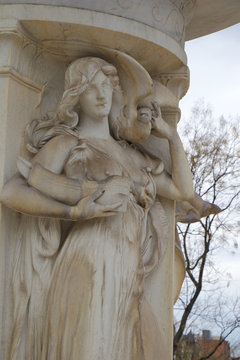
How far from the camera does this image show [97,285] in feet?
15.9

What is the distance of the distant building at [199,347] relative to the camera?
575 inches

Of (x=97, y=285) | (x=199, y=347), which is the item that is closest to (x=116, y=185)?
(x=97, y=285)

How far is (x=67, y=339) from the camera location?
4762mm

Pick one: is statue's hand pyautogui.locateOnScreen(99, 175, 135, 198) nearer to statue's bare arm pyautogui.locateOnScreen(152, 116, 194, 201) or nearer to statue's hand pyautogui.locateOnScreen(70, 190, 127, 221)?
statue's hand pyautogui.locateOnScreen(70, 190, 127, 221)

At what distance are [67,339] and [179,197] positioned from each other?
1504 mm

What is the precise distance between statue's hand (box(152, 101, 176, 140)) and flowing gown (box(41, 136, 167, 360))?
489 millimetres

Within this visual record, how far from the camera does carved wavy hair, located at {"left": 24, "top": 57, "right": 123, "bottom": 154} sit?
5195 millimetres

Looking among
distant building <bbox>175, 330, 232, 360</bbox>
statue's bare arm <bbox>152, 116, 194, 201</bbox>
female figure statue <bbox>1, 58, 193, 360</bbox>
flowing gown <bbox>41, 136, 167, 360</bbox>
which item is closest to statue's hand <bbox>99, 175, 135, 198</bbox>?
female figure statue <bbox>1, 58, 193, 360</bbox>

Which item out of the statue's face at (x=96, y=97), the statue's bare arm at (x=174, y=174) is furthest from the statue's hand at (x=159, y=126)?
the statue's face at (x=96, y=97)

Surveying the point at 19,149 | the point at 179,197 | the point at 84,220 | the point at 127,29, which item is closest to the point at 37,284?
the point at 84,220

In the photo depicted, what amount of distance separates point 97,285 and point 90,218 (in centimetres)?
44

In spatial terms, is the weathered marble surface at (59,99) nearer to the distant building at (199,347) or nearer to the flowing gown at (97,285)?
the flowing gown at (97,285)

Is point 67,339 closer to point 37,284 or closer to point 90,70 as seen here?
point 37,284

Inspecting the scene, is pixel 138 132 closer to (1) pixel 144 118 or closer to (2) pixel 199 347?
(1) pixel 144 118
